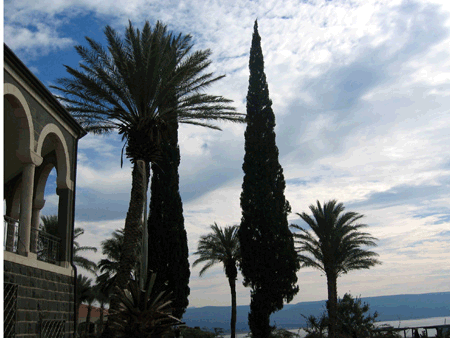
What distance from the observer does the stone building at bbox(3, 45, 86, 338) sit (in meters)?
8.78

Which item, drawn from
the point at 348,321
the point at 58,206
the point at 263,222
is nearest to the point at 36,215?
the point at 58,206

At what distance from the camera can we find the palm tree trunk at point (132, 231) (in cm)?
1271

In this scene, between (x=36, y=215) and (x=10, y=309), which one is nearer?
(x=10, y=309)

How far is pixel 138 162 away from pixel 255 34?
1622cm

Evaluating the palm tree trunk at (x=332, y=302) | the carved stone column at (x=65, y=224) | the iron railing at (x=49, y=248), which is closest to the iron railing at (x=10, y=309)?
the iron railing at (x=49, y=248)

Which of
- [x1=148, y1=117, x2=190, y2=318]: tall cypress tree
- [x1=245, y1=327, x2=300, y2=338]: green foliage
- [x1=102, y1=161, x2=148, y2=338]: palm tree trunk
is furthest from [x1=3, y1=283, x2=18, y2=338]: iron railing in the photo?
[x1=245, y1=327, x2=300, y2=338]: green foliage

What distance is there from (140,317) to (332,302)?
16661 mm

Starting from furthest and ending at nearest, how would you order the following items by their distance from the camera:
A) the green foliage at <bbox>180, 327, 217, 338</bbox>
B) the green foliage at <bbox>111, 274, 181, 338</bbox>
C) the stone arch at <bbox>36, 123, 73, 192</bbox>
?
the green foliage at <bbox>180, 327, 217, 338</bbox>, the stone arch at <bbox>36, 123, 73, 192</bbox>, the green foliage at <bbox>111, 274, 181, 338</bbox>

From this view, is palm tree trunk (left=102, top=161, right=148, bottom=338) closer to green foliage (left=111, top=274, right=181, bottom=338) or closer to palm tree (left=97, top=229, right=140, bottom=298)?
green foliage (left=111, top=274, right=181, bottom=338)

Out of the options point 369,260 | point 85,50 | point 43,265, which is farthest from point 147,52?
point 369,260

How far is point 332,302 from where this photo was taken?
78.3ft

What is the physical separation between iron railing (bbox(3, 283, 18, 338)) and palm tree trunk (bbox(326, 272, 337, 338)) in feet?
56.0

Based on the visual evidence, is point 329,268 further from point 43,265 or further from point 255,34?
point 43,265

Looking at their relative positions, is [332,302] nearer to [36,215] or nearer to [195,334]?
[195,334]
